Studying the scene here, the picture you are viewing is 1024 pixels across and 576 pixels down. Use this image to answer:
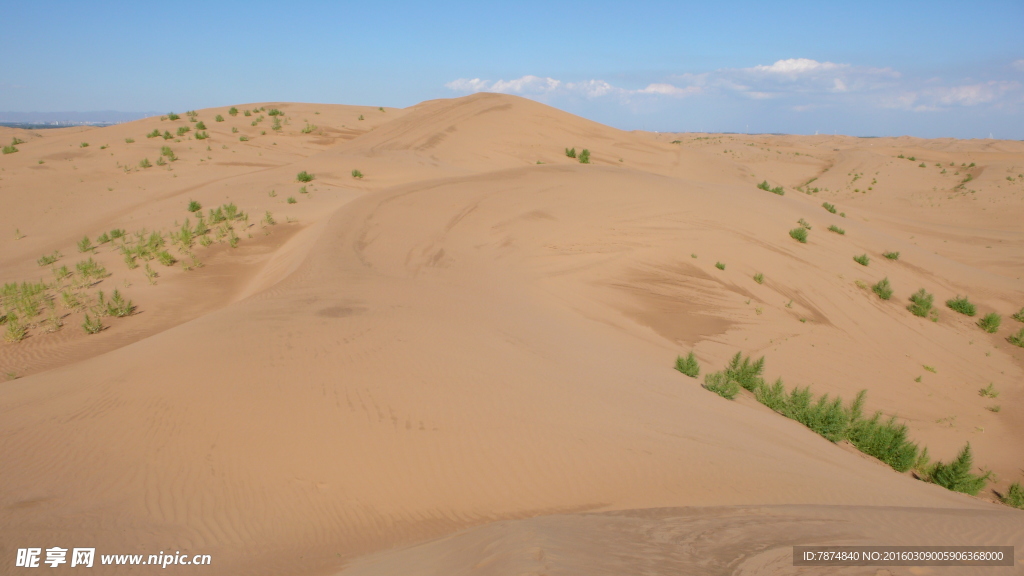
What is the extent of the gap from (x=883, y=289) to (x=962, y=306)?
1907 millimetres

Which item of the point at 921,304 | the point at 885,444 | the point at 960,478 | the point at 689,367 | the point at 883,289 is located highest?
the point at 883,289

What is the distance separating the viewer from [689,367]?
7.40 m

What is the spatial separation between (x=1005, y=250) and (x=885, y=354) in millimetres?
14377

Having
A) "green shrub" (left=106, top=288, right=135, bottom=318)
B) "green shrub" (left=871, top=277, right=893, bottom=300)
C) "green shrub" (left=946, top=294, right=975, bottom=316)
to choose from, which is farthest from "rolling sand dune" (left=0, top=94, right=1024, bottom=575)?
"green shrub" (left=946, top=294, right=975, bottom=316)

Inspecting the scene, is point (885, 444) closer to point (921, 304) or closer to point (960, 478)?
point (960, 478)

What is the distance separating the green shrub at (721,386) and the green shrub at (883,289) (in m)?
6.72

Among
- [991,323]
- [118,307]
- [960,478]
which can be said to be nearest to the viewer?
[960,478]

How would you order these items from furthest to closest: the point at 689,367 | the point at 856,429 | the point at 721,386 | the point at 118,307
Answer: the point at 118,307, the point at 689,367, the point at 721,386, the point at 856,429

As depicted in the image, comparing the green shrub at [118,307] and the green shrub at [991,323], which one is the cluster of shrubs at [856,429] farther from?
the green shrub at [118,307]

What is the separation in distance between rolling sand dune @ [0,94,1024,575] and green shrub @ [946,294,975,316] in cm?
41

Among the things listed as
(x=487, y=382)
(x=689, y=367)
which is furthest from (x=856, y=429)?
(x=487, y=382)

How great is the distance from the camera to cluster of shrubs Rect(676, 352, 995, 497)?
6090 millimetres

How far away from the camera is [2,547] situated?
10.1ft

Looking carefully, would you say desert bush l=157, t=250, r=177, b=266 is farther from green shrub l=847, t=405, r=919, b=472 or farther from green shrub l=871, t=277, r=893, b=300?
green shrub l=871, t=277, r=893, b=300
